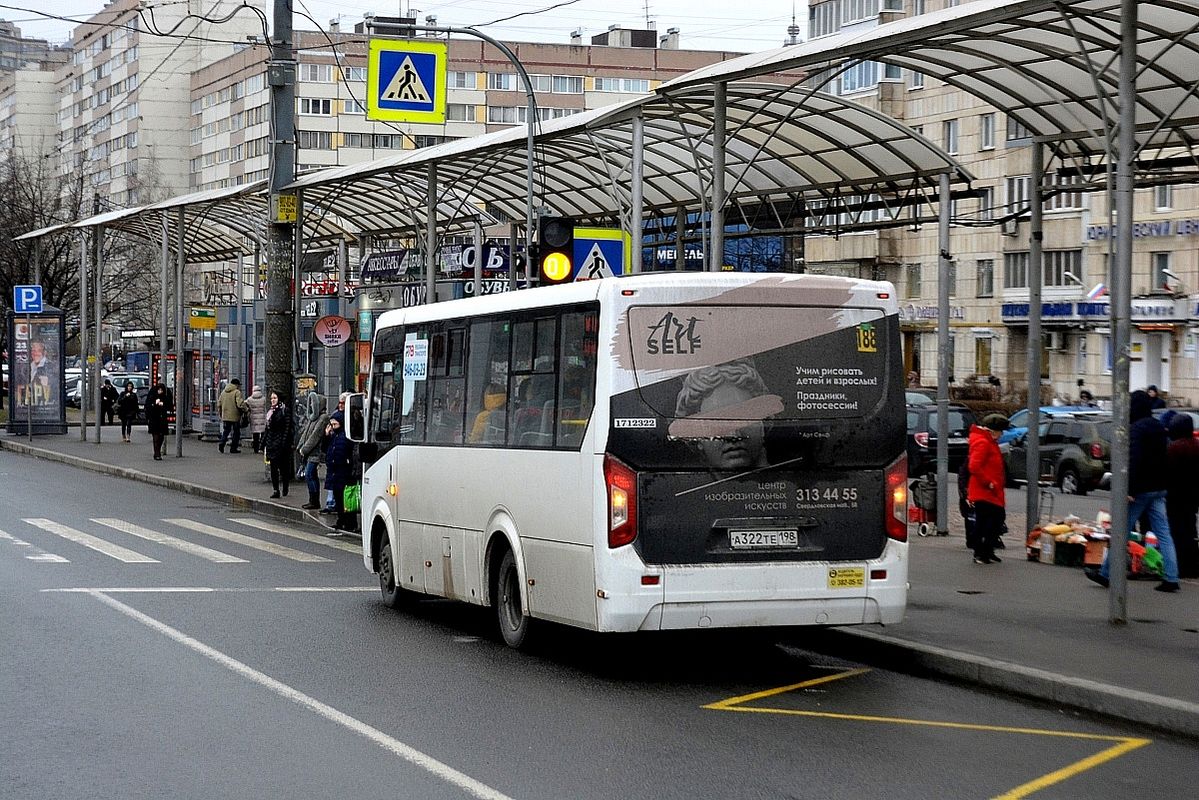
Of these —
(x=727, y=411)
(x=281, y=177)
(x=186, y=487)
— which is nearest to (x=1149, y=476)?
(x=727, y=411)

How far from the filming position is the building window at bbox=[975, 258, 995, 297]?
6084 centimetres

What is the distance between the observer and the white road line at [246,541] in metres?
19.3

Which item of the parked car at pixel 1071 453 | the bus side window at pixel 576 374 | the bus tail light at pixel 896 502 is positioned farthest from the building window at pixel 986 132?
the bus side window at pixel 576 374

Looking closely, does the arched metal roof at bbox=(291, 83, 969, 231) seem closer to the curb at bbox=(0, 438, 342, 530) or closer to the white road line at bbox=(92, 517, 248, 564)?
the curb at bbox=(0, 438, 342, 530)

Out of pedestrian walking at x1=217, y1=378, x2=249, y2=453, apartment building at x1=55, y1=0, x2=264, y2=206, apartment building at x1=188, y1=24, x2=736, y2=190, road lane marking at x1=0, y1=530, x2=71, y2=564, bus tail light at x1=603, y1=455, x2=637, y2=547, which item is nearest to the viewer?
bus tail light at x1=603, y1=455, x2=637, y2=547

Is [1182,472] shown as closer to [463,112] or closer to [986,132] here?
[986,132]

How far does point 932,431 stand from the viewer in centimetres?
3512

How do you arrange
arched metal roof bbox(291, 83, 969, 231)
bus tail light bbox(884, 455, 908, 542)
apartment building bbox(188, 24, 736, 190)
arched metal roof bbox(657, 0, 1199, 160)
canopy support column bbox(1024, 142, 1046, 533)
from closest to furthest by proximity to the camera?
bus tail light bbox(884, 455, 908, 542) → arched metal roof bbox(657, 0, 1199, 160) → canopy support column bbox(1024, 142, 1046, 533) → arched metal roof bbox(291, 83, 969, 231) → apartment building bbox(188, 24, 736, 190)

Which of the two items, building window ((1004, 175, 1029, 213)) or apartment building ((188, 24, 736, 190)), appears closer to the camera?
building window ((1004, 175, 1029, 213))

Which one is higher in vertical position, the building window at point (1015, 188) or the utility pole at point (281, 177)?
the building window at point (1015, 188)

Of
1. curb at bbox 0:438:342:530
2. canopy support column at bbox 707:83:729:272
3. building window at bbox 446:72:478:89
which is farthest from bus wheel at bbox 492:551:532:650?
building window at bbox 446:72:478:89

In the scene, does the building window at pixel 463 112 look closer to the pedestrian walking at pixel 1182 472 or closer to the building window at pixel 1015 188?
the building window at pixel 1015 188

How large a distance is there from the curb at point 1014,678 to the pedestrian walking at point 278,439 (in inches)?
657

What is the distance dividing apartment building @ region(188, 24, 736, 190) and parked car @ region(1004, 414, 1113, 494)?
81.2 metres
